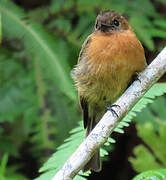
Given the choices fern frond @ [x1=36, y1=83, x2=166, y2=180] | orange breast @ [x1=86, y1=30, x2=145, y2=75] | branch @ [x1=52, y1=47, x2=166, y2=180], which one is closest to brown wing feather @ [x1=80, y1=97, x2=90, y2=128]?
fern frond @ [x1=36, y1=83, x2=166, y2=180]

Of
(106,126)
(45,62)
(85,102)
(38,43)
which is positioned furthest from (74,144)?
(38,43)

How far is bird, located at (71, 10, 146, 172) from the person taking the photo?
9.93 feet

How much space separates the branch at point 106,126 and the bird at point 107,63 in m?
0.41

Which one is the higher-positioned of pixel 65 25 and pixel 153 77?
pixel 153 77

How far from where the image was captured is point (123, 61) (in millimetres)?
3010

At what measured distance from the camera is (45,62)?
3805mm

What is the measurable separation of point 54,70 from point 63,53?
462mm

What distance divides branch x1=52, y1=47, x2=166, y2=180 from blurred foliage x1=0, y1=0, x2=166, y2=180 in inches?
49.2

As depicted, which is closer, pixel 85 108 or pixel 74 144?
pixel 74 144

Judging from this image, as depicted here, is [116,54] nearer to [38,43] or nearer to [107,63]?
[107,63]

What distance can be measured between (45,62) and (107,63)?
903 millimetres

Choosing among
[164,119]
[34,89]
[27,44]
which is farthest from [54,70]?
[164,119]

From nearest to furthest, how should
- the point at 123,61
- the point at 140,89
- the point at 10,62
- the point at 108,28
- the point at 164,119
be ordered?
the point at 140,89, the point at 123,61, the point at 108,28, the point at 164,119, the point at 10,62

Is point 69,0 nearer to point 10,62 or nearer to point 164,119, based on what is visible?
point 10,62
